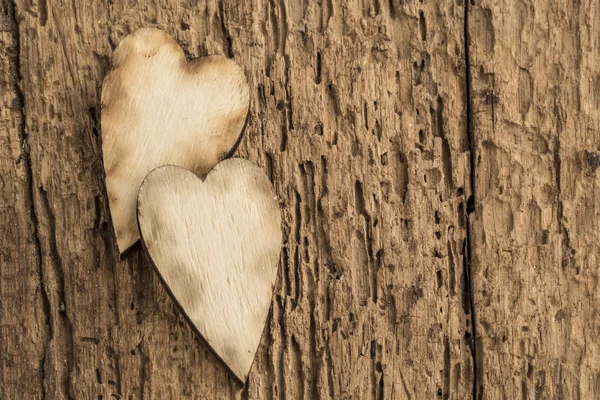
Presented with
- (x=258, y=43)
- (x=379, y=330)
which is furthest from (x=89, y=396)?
(x=258, y=43)

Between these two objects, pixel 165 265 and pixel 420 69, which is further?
pixel 420 69

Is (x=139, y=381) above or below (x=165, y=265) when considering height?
below

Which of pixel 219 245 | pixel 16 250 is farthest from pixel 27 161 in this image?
pixel 219 245

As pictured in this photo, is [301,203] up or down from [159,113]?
down

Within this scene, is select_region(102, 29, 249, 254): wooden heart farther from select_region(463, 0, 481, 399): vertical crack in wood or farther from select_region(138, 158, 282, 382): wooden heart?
select_region(463, 0, 481, 399): vertical crack in wood

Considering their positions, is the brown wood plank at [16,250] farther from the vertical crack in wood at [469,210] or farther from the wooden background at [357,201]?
the vertical crack in wood at [469,210]

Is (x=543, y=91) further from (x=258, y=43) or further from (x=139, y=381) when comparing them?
(x=139, y=381)

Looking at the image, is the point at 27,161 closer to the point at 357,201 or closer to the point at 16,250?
the point at 16,250
